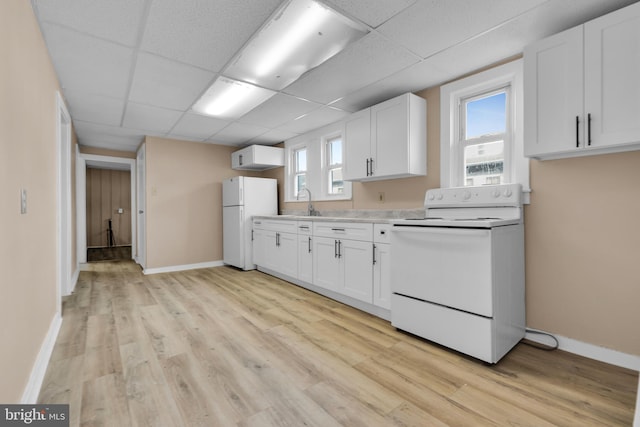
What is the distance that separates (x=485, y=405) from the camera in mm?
1534

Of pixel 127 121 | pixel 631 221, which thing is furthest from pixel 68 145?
pixel 631 221

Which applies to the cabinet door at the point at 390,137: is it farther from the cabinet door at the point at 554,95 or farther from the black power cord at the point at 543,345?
the black power cord at the point at 543,345

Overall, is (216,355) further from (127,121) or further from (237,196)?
(127,121)

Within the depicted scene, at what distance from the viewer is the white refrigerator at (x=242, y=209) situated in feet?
15.8

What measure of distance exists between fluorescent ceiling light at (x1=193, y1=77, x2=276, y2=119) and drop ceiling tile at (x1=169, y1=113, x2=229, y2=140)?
25cm

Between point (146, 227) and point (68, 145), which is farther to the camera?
point (146, 227)

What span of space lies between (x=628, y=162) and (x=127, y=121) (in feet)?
16.6

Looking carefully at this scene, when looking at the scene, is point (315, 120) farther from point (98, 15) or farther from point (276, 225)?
point (98, 15)

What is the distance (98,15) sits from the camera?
6.06ft

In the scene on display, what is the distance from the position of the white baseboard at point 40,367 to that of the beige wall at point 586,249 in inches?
126

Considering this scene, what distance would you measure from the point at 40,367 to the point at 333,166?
3.50m

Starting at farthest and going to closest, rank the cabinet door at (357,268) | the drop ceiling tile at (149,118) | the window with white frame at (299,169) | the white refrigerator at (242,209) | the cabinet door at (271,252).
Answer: the window with white frame at (299,169) → the white refrigerator at (242,209) → the cabinet door at (271,252) → the drop ceiling tile at (149,118) → the cabinet door at (357,268)

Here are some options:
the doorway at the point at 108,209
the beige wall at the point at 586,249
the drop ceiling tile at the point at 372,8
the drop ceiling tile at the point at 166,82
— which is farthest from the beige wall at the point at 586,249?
the doorway at the point at 108,209

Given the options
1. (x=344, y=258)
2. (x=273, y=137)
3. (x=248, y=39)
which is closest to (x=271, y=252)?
(x=344, y=258)
